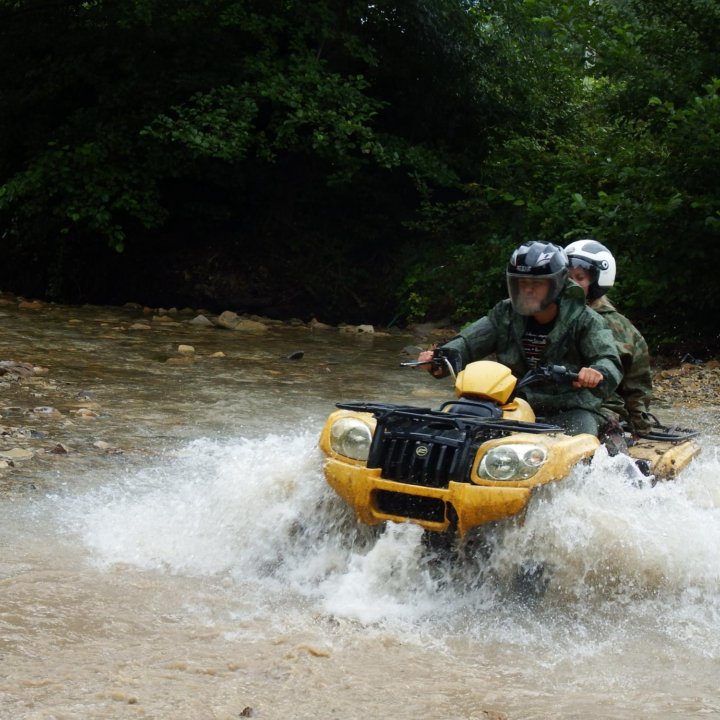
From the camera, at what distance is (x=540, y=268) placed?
6.24m

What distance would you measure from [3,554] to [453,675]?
2.63 metres

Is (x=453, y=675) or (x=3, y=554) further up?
(x=453, y=675)

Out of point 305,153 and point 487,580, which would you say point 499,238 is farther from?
point 487,580

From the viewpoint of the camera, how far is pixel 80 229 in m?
20.0

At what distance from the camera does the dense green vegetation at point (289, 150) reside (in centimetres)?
1861

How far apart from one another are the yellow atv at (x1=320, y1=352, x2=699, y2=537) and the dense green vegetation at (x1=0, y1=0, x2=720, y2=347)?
11033mm

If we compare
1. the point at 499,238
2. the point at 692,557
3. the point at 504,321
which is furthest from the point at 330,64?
the point at 692,557

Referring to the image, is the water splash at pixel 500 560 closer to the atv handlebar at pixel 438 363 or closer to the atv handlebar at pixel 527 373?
the atv handlebar at pixel 527 373

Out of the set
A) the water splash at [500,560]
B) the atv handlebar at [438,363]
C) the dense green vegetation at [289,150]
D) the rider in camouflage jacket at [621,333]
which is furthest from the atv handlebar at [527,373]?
the dense green vegetation at [289,150]

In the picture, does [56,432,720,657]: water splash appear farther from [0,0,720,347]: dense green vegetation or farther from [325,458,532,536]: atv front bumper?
[0,0,720,347]: dense green vegetation

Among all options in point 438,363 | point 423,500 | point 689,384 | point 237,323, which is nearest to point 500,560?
point 423,500

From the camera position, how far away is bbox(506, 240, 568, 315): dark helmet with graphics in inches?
246

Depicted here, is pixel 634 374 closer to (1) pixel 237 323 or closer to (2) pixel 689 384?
(2) pixel 689 384

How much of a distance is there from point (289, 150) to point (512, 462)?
14992 millimetres
